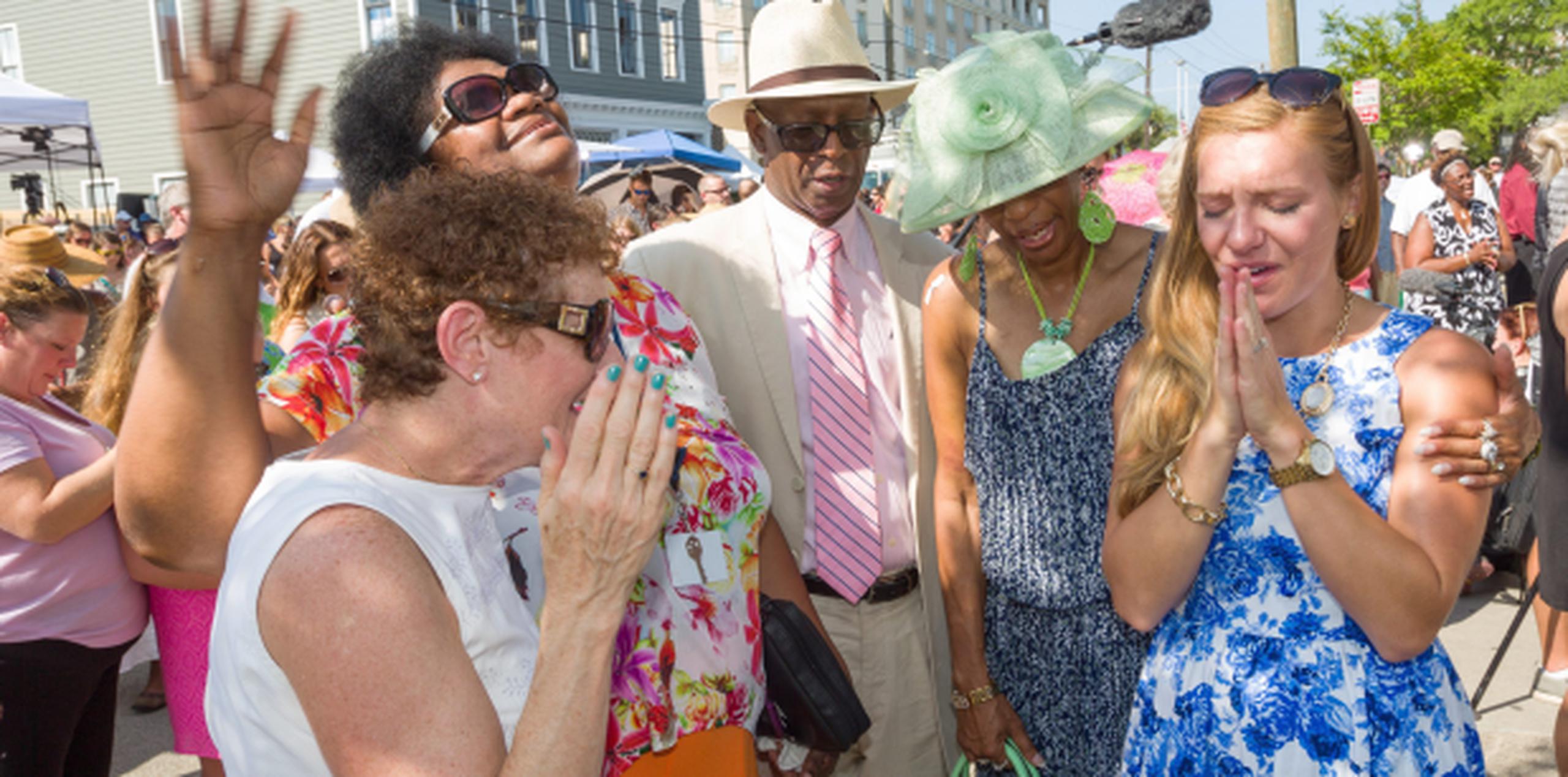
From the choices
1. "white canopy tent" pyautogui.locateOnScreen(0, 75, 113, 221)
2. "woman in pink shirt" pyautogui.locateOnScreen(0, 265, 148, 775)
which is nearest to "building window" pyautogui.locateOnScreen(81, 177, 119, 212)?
"white canopy tent" pyautogui.locateOnScreen(0, 75, 113, 221)

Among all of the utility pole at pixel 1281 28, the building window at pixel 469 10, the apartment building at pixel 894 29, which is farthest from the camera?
the apartment building at pixel 894 29

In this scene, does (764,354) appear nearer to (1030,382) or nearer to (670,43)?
(1030,382)

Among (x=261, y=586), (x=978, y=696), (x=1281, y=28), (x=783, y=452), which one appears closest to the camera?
(x=261, y=586)

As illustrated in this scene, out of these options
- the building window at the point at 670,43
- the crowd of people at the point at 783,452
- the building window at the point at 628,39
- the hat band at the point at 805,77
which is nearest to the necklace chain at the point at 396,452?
the crowd of people at the point at 783,452

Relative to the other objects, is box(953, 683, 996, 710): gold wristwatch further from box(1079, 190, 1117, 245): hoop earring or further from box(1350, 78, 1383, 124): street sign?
box(1350, 78, 1383, 124): street sign

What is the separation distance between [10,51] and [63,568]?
25148 mm

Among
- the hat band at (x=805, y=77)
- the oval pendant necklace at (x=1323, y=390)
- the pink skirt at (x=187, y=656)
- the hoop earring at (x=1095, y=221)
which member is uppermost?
the hat band at (x=805, y=77)

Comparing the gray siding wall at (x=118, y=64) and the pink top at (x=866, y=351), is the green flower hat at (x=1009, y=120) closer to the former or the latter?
the pink top at (x=866, y=351)

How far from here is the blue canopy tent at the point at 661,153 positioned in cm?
1596

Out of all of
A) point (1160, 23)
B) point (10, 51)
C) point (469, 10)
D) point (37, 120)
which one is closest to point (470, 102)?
point (37, 120)

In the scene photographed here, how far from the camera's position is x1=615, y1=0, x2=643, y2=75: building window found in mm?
24922

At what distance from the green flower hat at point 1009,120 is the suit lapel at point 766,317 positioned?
16.8 inches

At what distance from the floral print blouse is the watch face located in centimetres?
98

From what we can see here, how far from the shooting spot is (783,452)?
273 centimetres
